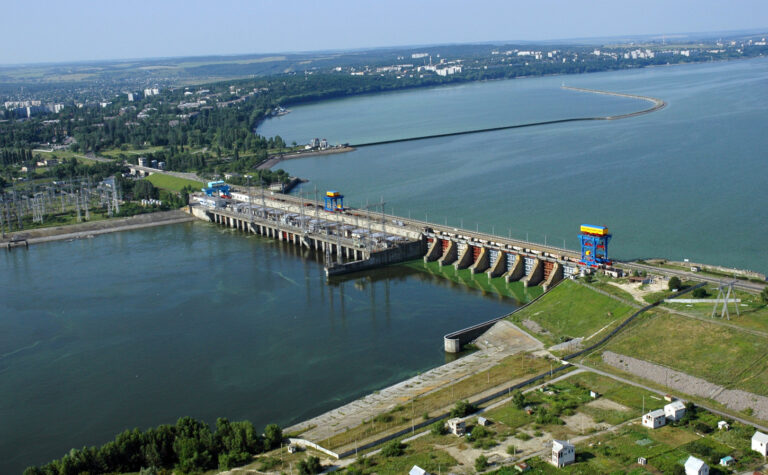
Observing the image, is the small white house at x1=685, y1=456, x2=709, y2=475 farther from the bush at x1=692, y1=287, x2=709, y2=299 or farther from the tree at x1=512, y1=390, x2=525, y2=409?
the bush at x1=692, y1=287, x2=709, y2=299

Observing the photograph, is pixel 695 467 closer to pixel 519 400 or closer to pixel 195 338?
pixel 519 400

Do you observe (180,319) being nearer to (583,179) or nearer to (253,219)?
(253,219)

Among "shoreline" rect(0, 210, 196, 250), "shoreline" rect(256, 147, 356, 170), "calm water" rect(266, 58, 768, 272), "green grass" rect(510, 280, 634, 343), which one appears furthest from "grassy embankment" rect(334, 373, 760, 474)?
"shoreline" rect(256, 147, 356, 170)

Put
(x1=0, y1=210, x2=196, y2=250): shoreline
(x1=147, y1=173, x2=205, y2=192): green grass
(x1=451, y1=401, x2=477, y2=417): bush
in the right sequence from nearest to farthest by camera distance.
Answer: (x1=451, y1=401, x2=477, y2=417): bush, (x1=0, y1=210, x2=196, y2=250): shoreline, (x1=147, y1=173, x2=205, y2=192): green grass

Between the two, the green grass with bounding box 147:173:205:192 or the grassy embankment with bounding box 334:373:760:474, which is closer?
the grassy embankment with bounding box 334:373:760:474

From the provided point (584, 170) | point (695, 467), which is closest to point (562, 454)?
point (695, 467)

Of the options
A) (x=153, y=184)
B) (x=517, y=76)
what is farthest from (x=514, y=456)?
(x=517, y=76)
